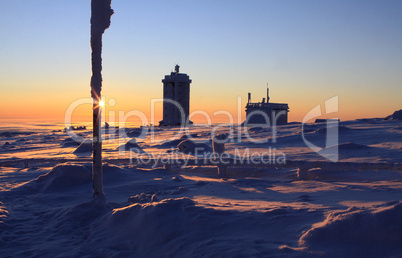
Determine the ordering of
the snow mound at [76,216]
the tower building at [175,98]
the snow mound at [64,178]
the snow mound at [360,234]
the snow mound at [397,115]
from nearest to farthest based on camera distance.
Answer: the snow mound at [360,234] < the snow mound at [76,216] < the snow mound at [64,178] < the snow mound at [397,115] < the tower building at [175,98]

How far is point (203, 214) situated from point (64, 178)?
572 cm

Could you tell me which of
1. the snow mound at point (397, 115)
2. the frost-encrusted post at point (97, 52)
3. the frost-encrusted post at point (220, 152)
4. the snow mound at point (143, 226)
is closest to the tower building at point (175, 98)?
the snow mound at point (397, 115)

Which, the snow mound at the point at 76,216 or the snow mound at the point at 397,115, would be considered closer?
the snow mound at the point at 76,216

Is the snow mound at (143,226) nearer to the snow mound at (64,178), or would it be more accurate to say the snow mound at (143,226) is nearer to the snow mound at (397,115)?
the snow mound at (64,178)

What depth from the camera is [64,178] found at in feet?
29.9

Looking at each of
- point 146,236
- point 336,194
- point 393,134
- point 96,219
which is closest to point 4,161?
Result: point 96,219

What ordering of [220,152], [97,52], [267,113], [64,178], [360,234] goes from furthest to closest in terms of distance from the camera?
[267,113], [220,152], [64,178], [97,52], [360,234]

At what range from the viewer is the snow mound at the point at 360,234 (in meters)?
3.47

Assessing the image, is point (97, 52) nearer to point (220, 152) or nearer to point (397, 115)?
point (220, 152)

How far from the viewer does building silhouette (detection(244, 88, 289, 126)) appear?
35562 mm

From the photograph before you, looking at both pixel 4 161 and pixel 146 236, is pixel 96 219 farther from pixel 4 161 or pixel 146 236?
pixel 4 161

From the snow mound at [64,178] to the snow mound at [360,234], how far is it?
7111 millimetres

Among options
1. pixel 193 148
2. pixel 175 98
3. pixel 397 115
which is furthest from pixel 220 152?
pixel 175 98

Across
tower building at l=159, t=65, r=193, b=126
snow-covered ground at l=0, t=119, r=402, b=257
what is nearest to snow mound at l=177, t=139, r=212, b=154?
snow-covered ground at l=0, t=119, r=402, b=257
